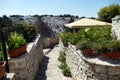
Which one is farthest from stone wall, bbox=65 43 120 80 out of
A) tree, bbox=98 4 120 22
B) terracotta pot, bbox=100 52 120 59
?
Result: tree, bbox=98 4 120 22

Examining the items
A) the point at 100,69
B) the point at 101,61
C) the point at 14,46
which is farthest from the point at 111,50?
the point at 14,46

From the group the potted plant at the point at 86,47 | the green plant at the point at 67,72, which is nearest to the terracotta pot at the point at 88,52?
the potted plant at the point at 86,47

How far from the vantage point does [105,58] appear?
20.8 ft

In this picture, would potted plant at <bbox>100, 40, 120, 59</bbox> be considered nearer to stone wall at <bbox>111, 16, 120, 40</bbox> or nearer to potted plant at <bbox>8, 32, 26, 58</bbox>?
stone wall at <bbox>111, 16, 120, 40</bbox>

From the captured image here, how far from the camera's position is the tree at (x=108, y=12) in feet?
79.9

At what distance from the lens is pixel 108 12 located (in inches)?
979

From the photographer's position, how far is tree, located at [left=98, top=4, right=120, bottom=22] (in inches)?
959

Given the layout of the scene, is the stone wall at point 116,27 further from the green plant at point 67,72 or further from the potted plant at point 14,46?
the potted plant at point 14,46

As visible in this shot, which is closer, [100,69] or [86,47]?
[100,69]

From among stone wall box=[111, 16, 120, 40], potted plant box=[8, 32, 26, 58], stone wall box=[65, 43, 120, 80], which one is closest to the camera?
stone wall box=[65, 43, 120, 80]

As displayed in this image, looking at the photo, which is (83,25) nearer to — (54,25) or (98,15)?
(98,15)

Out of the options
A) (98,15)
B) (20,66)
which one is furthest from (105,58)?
(98,15)

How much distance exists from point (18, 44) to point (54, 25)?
2637 cm

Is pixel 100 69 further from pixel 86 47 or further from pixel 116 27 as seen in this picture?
pixel 116 27
